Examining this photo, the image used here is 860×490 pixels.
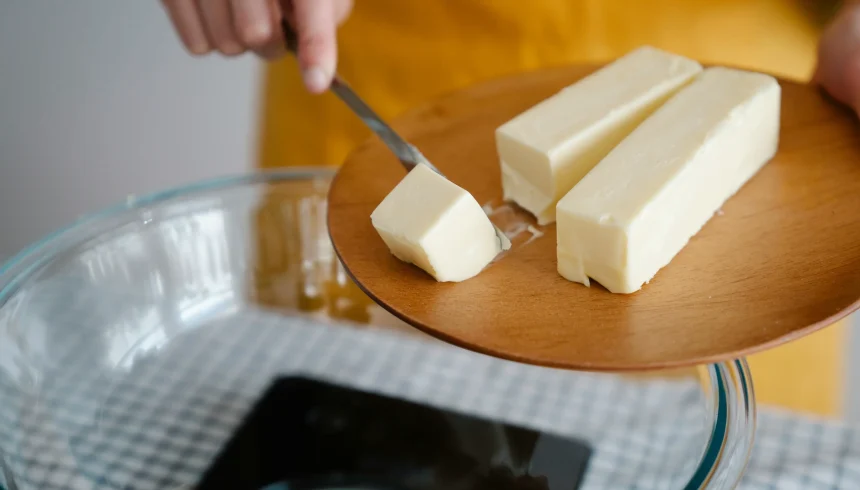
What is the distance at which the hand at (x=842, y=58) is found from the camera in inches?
37.1

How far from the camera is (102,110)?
96.9 inches

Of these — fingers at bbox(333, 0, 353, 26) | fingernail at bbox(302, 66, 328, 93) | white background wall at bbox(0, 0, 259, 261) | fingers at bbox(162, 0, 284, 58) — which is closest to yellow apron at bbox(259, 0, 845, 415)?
fingers at bbox(333, 0, 353, 26)

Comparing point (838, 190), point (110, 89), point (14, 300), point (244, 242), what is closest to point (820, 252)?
point (838, 190)

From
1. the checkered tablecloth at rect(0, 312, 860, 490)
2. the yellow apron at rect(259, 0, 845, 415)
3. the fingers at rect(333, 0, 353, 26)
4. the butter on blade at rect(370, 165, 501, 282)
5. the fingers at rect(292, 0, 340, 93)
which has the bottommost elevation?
the checkered tablecloth at rect(0, 312, 860, 490)

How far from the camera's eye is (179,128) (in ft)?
8.18

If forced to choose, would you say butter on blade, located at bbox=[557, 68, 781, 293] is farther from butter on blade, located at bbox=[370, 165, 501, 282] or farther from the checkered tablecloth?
the checkered tablecloth

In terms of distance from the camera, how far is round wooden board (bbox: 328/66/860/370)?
2.15ft

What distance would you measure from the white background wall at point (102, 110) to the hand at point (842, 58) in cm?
162

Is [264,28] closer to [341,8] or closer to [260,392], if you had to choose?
[341,8]

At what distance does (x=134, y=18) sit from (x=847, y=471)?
2133 millimetres

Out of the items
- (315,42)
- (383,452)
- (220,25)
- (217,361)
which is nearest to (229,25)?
(220,25)

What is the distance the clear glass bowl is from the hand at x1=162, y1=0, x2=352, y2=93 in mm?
193

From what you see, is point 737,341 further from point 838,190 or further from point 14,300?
point 14,300

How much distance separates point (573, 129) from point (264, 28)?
0.43 metres
